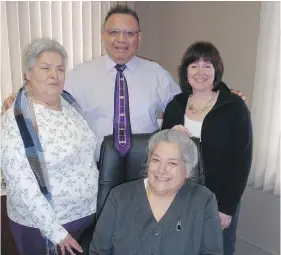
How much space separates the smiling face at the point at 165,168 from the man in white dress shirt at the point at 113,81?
601 millimetres

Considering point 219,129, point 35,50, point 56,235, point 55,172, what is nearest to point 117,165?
point 55,172

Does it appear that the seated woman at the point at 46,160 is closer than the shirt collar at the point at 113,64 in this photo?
Yes

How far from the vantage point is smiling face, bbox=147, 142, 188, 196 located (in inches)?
56.8

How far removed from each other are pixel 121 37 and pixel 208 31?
3.51 feet

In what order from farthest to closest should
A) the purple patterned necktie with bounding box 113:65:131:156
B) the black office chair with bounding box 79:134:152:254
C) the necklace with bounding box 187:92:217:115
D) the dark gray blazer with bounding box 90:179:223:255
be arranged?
1. the purple patterned necktie with bounding box 113:65:131:156
2. the necklace with bounding box 187:92:217:115
3. the black office chair with bounding box 79:134:152:254
4. the dark gray blazer with bounding box 90:179:223:255

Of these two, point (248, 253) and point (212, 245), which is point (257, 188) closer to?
point (248, 253)

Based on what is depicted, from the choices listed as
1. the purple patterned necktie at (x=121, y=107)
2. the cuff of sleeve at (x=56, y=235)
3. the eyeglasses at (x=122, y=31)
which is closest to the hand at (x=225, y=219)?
the purple patterned necktie at (x=121, y=107)

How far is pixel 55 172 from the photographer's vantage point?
1.54 metres

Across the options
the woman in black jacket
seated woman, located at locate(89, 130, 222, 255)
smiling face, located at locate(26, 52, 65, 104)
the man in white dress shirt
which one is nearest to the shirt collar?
the man in white dress shirt

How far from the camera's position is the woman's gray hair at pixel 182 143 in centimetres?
147

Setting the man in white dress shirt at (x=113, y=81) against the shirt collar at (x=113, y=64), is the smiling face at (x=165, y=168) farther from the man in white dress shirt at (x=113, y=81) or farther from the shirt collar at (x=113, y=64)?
the shirt collar at (x=113, y=64)

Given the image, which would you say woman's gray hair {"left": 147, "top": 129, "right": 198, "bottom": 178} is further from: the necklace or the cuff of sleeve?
the cuff of sleeve

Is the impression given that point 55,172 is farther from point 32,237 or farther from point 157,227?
point 157,227

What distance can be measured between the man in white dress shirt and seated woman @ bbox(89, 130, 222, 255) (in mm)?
581
